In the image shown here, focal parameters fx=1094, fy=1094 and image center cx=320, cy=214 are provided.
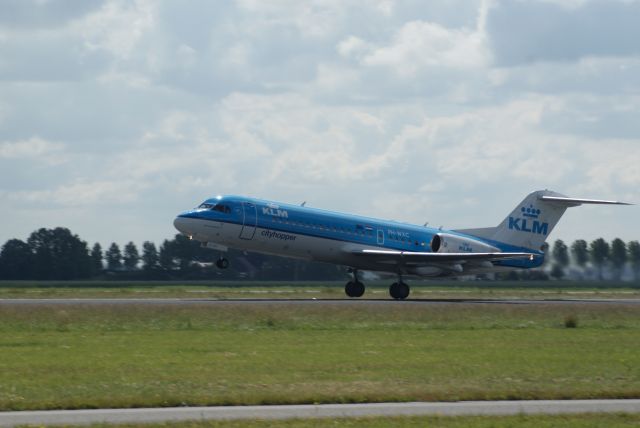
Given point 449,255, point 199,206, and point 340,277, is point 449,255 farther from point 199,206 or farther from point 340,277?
point 340,277

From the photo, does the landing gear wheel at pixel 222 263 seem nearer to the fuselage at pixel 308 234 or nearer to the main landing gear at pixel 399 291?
the fuselage at pixel 308 234

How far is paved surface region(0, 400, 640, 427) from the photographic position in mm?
15383

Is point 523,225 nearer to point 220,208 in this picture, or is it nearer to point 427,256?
point 427,256

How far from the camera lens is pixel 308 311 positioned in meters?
37.5

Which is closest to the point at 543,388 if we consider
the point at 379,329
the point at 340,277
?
the point at 379,329

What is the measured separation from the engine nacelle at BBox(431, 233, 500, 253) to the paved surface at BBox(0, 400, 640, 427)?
118ft

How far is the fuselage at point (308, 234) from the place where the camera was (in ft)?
155

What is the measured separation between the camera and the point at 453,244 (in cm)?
5350

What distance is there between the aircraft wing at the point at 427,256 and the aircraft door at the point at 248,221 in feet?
17.6

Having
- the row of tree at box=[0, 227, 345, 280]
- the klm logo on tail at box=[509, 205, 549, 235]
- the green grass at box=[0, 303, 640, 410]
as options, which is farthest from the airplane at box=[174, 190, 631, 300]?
the row of tree at box=[0, 227, 345, 280]

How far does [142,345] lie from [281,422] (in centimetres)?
1152

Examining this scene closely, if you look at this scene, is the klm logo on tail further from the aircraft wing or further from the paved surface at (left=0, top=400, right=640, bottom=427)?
the paved surface at (left=0, top=400, right=640, bottom=427)

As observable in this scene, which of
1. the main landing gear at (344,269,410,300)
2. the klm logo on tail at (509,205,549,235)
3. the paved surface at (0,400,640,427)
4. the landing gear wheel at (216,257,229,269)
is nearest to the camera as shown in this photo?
the paved surface at (0,400,640,427)

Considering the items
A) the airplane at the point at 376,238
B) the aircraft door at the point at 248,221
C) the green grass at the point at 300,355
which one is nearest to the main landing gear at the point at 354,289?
the airplane at the point at 376,238
